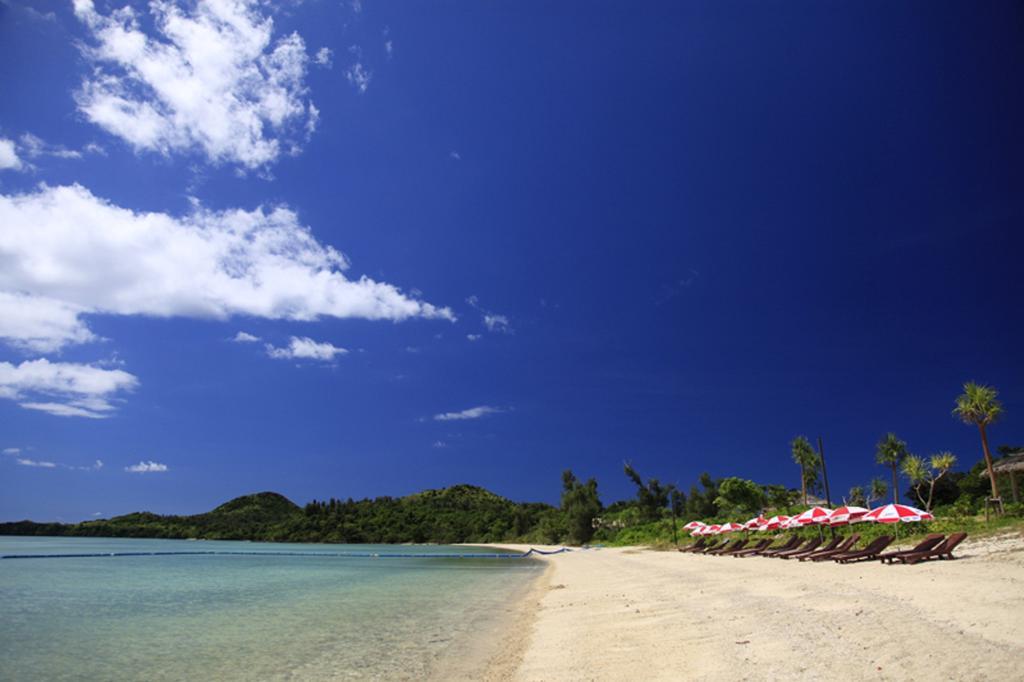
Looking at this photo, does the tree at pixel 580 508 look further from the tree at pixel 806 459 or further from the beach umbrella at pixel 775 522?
the beach umbrella at pixel 775 522

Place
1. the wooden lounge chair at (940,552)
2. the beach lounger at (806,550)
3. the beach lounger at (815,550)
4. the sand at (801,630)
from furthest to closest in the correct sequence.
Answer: the beach lounger at (806,550), the beach lounger at (815,550), the wooden lounge chair at (940,552), the sand at (801,630)

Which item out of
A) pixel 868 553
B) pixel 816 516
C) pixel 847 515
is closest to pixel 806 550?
pixel 847 515

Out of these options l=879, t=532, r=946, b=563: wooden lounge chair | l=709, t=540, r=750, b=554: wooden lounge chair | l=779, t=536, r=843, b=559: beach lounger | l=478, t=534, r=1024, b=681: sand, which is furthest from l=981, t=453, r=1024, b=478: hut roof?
l=879, t=532, r=946, b=563: wooden lounge chair

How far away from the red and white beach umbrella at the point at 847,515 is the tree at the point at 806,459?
53.1m

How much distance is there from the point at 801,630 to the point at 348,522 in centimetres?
15323

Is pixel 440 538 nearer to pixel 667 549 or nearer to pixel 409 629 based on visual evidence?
pixel 667 549

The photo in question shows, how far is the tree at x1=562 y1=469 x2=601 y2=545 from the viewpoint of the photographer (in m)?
91.8

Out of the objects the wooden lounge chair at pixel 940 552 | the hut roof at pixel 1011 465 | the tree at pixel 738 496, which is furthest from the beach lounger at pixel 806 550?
the tree at pixel 738 496

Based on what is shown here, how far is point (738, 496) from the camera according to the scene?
69.1 metres

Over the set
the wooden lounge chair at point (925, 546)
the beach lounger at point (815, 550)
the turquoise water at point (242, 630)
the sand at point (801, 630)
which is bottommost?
the turquoise water at point (242, 630)

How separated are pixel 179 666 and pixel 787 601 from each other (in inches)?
517

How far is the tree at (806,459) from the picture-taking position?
75188mm

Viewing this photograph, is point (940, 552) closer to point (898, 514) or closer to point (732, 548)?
point (898, 514)

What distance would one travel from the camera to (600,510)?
94.6 metres
